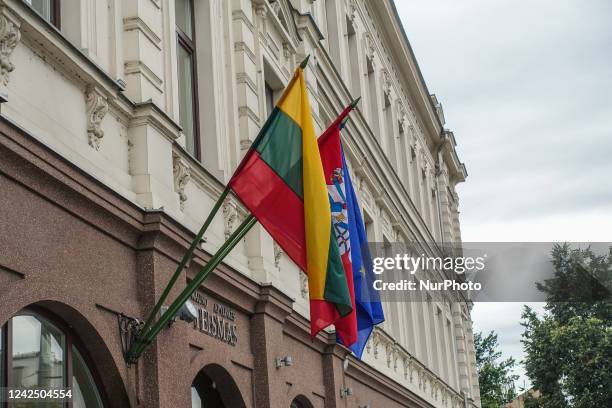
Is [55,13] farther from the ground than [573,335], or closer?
closer

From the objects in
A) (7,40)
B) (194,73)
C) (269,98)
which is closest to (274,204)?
(7,40)

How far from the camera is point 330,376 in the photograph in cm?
1664

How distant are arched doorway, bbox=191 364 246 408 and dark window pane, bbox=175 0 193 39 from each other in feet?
14.0

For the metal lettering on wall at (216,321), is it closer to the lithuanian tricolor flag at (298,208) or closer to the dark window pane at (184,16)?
the lithuanian tricolor flag at (298,208)

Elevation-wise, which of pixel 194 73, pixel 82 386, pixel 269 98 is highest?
pixel 269 98

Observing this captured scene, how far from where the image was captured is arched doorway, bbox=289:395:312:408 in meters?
15.3

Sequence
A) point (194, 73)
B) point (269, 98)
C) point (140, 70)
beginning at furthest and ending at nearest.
→ point (269, 98) → point (194, 73) → point (140, 70)

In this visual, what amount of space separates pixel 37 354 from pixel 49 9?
10.6 ft

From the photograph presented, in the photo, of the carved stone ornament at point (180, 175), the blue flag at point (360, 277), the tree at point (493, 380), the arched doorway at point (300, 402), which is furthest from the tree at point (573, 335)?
the carved stone ornament at point (180, 175)

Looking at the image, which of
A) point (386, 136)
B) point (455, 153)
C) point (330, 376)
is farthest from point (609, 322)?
point (330, 376)

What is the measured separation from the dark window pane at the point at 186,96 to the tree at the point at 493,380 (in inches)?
2086

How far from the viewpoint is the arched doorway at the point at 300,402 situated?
15.3 metres

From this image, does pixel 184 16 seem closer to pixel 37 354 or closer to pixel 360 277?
pixel 360 277

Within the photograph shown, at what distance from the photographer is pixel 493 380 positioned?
228 feet
